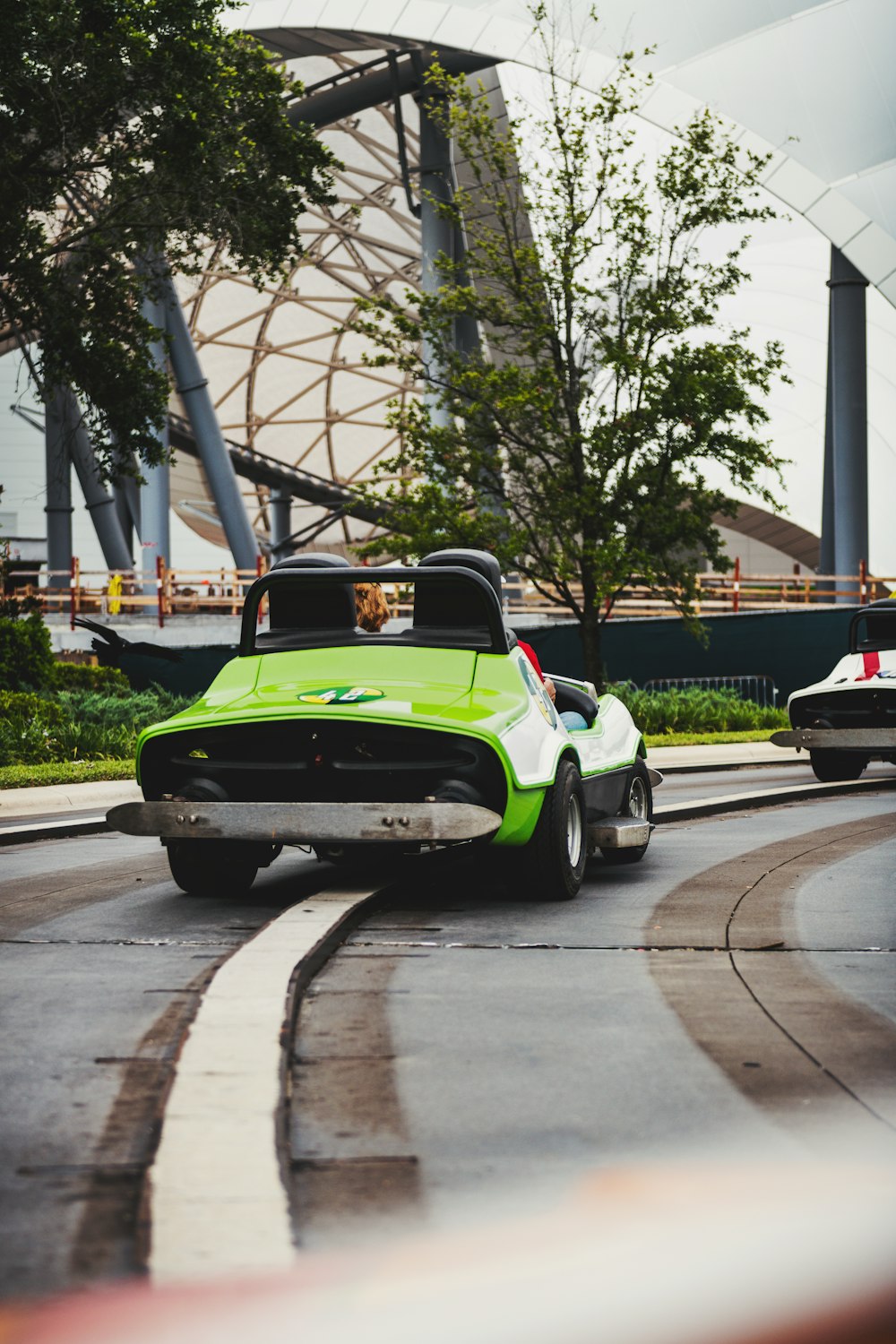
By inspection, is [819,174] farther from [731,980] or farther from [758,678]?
[731,980]

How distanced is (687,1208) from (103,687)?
1910 centimetres

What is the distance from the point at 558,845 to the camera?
7.53 metres

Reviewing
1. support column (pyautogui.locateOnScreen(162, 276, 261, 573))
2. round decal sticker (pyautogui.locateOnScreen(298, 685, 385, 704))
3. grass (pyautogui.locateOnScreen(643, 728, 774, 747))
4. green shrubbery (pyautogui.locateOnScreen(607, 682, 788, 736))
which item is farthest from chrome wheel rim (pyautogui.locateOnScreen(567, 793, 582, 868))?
support column (pyautogui.locateOnScreen(162, 276, 261, 573))

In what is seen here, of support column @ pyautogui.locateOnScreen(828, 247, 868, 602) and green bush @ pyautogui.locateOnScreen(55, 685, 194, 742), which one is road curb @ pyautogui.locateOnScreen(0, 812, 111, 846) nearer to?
green bush @ pyautogui.locateOnScreen(55, 685, 194, 742)

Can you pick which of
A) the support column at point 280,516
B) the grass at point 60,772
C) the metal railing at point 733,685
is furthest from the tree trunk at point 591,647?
the support column at point 280,516

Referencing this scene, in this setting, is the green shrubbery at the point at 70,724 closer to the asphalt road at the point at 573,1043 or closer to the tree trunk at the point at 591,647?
the tree trunk at the point at 591,647

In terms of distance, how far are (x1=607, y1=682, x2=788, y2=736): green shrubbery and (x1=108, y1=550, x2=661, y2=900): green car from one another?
15.6m

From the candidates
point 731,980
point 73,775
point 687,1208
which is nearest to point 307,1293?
point 687,1208

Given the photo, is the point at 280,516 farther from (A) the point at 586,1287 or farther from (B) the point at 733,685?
(A) the point at 586,1287

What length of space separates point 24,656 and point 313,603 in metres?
13.1

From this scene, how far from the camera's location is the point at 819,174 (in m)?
34.6

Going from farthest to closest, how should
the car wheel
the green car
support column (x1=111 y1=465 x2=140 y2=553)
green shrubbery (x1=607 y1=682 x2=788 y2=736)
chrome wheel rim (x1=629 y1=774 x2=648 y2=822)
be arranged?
support column (x1=111 y1=465 x2=140 y2=553) → green shrubbery (x1=607 y1=682 x2=788 y2=736) → chrome wheel rim (x1=629 y1=774 x2=648 y2=822) → the car wheel → the green car

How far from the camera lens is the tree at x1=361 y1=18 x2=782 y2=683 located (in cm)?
2169

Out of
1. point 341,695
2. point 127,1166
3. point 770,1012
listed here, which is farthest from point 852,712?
point 127,1166
